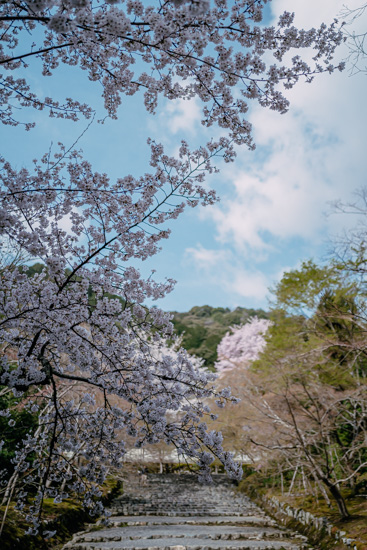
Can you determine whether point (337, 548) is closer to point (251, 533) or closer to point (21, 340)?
point (251, 533)

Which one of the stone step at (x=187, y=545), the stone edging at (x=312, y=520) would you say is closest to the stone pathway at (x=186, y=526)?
the stone step at (x=187, y=545)

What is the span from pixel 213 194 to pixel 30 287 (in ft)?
7.08

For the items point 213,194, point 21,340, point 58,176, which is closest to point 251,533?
point 21,340

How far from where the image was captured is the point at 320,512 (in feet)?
24.7

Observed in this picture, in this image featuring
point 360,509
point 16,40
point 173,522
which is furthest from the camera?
point 173,522

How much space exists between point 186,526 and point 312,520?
280cm

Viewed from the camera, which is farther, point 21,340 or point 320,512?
point 320,512

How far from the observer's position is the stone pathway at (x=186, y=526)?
6.35m

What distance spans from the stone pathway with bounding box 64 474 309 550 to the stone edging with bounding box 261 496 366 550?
13.7 inches

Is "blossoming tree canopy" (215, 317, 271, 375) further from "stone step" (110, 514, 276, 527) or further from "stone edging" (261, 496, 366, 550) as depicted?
"stone step" (110, 514, 276, 527)

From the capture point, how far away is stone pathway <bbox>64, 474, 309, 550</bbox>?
635 cm

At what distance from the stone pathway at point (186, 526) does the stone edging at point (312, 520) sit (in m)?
0.35

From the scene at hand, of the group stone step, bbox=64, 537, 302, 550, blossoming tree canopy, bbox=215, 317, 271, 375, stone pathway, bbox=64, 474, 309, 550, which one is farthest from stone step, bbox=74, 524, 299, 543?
blossoming tree canopy, bbox=215, 317, 271, 375

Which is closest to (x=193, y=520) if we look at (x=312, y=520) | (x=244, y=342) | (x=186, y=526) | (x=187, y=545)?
(x=186, y=526)
